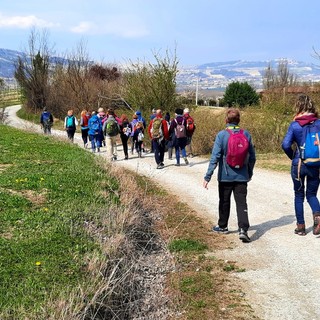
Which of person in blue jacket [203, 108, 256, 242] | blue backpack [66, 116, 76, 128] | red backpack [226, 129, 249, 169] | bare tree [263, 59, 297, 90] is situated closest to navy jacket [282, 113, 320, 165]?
person in blue jacket [203, 108, 256, 242]

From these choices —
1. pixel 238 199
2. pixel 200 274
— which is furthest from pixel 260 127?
pixel 200 274

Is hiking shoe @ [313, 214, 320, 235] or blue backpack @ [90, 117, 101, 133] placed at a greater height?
blue backpack @ [90, 117, 101, 133]

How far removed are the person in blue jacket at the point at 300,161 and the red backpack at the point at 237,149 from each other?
0.64 meters

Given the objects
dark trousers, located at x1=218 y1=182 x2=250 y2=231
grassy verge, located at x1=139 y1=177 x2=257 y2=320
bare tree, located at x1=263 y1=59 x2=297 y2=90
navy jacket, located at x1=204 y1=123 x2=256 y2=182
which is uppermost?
bare tree, located at x1=263 y1=59 x2=297 y2=90

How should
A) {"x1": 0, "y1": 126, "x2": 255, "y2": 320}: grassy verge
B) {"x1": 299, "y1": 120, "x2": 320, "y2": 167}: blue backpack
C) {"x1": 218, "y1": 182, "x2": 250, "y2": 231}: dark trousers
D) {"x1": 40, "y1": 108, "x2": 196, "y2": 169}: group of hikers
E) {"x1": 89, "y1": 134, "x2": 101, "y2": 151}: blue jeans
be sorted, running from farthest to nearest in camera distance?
{"x1": 89, "y1": 134, "x2": 101, "y2": 151}: blue jeans < {"x1": 40, "y1": 108, "x2": 196, "y2": 169}: group of hikers < {"x1": 218, "y1": 182, "x2": 250, "y2": 231}: dark trousers < {"x1": 299, "y1": 120, "x2": 320, "y2": 167}: blue backpack < {"x1": 0, "y1": 126, "x2": 255, "y2": 320}: grassy verge

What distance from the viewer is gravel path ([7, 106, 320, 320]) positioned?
4.75 metres

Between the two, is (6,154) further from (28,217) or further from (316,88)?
(316,88)

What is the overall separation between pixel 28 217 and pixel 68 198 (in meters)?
1.24

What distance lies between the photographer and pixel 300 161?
258 inches

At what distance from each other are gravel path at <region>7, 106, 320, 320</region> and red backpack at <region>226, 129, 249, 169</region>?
4.19 ft

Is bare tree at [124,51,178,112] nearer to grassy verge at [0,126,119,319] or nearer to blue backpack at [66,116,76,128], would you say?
blue backpack at [66,116,76,128]

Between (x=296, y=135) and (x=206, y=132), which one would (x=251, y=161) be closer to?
(x=296, y=135)

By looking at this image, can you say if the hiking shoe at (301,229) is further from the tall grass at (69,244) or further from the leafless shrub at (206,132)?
the leafless shrub at (206,132)

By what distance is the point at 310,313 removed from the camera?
14.8ft
